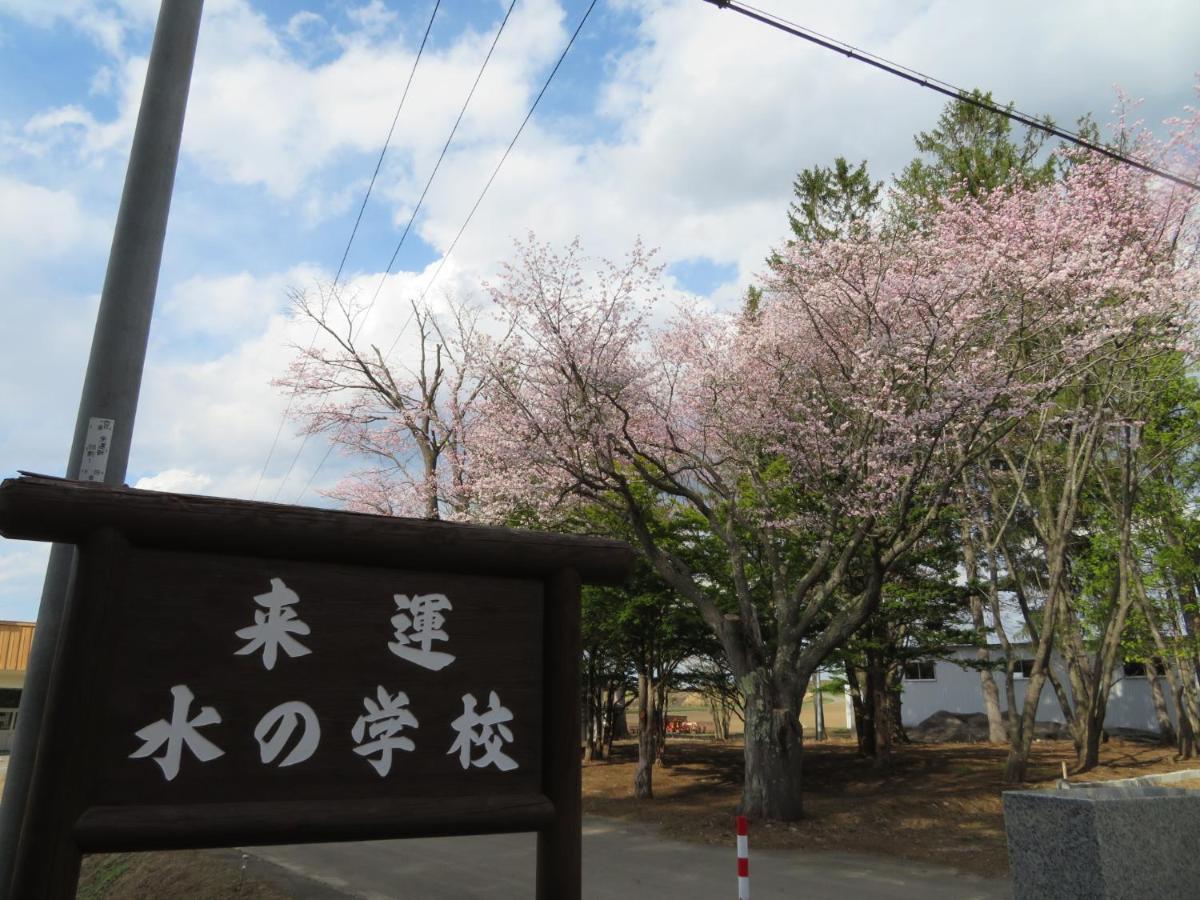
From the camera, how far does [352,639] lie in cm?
341

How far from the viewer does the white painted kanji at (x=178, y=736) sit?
119 inches

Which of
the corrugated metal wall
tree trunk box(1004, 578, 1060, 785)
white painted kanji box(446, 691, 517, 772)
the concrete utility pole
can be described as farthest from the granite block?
the corrugated metal wall

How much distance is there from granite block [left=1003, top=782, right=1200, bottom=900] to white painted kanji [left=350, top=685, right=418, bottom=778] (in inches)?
170

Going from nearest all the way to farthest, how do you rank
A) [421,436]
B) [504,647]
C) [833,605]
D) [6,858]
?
[504,647]
[6,858]
[833,605]
[421,436]

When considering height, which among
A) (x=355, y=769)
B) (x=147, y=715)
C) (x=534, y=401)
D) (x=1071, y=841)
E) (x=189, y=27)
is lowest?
(x=1071, y=841)

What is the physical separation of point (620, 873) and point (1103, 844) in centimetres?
624

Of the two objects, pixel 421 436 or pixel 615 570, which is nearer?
pixel 615 570

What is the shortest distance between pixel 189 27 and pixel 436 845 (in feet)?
34.3

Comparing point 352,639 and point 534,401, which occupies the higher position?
point 534,401

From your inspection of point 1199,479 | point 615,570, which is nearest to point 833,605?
point 1199,479

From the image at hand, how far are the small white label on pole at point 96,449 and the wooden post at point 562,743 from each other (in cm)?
254

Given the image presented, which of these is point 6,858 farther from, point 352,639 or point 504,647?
point 504,647

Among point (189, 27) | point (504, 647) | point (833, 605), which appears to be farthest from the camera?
point (833, 605)

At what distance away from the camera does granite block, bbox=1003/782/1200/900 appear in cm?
520
